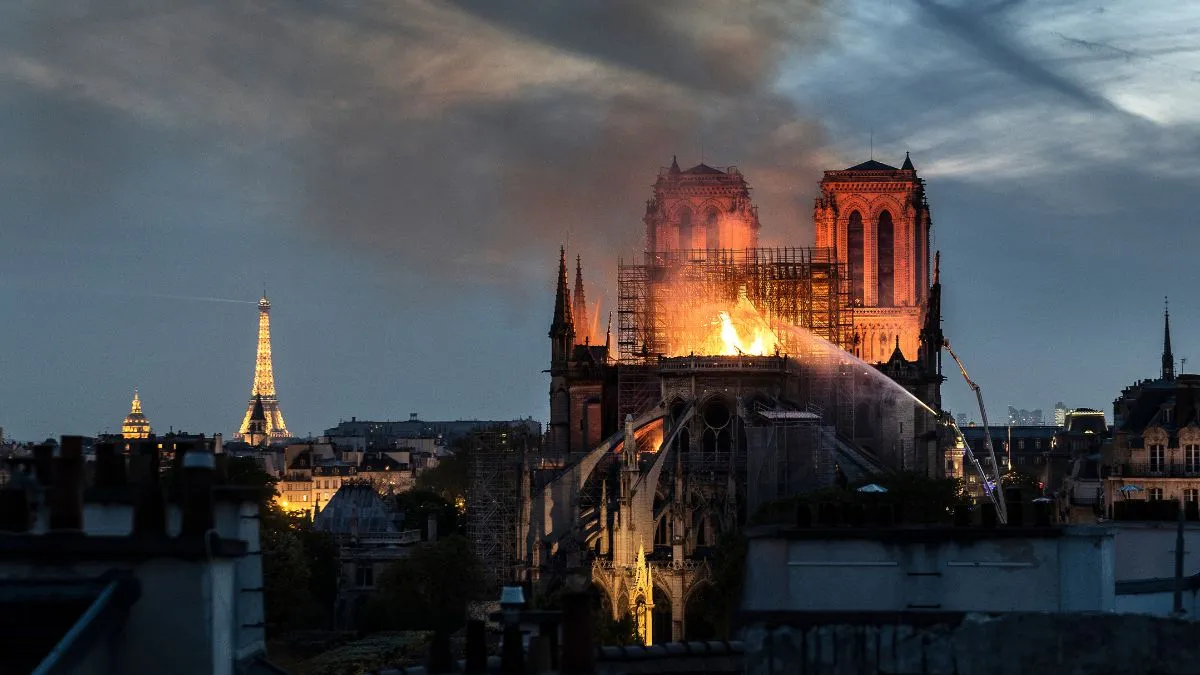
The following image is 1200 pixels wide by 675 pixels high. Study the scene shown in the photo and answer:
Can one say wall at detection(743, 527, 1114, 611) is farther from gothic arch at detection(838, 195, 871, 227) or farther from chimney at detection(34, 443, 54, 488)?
gothic arch at detection(838, 195, 871, 227)

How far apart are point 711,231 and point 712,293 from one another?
1029 cm

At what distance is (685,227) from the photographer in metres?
160

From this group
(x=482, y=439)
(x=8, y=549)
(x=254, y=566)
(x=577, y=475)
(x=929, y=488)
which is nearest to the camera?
(x=8, y=549)

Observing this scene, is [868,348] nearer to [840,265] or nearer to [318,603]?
[840,265]

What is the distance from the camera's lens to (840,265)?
511ft

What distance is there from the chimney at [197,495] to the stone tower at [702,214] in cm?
13166

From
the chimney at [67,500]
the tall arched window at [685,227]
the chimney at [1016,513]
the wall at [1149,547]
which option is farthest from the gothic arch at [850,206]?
the chimney at [67,500]

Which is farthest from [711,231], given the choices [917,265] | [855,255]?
[917,265]

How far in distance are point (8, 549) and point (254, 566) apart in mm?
3799

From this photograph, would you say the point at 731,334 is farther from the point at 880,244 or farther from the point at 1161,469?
the point at 1161,469

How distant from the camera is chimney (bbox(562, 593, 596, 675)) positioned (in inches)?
995

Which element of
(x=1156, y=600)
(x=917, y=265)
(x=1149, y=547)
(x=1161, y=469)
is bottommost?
(x=1156, y=600)

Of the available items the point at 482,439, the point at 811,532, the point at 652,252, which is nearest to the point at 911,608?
the point at 811,532

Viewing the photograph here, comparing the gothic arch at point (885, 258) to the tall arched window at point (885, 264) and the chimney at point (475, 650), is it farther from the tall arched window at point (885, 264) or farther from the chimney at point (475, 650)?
the chimney at point (475, 650)
